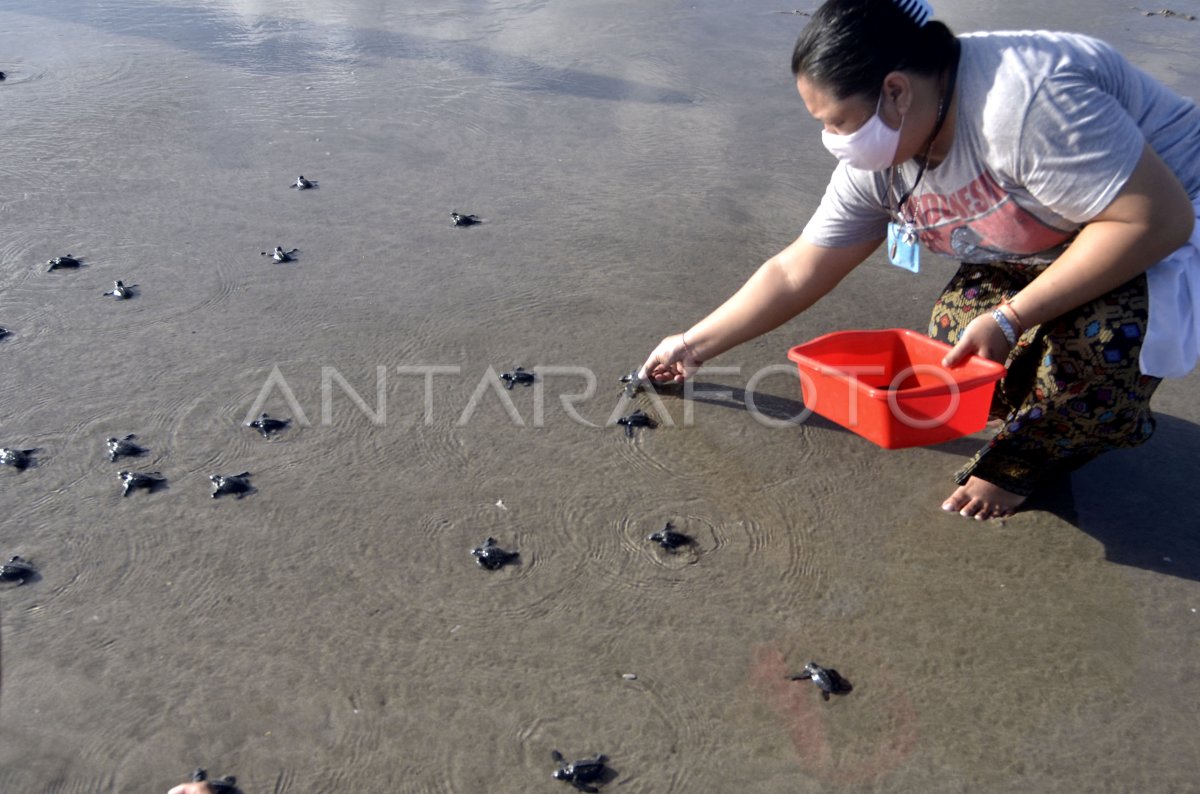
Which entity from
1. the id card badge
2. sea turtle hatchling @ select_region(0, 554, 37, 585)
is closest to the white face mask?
the id card badge

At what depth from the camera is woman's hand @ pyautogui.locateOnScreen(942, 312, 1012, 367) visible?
7.89 feet

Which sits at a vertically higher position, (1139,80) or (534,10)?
(1139,80)

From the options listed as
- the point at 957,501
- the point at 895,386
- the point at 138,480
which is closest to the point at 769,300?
the point at 895,386

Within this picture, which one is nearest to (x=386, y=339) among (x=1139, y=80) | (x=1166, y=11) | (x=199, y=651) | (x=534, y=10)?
(x=199, y=651)

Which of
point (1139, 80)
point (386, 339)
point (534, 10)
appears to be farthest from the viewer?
point (534, 10)

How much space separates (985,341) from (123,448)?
2285 millimetres

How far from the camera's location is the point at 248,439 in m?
2.91

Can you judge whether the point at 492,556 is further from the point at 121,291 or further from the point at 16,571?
the point at 121,291

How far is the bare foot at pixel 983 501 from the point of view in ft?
8.84

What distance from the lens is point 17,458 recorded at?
9.09 feet

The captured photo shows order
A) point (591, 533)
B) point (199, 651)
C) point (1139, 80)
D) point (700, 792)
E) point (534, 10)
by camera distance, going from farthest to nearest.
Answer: point (534, 10) → point (591, 533) → point (1139, 80) → point (199, 651) → point (700, 792)

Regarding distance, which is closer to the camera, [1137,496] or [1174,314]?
[1174,314]

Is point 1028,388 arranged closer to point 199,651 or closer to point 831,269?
point 831,269

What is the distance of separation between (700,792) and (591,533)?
816 millimetres
